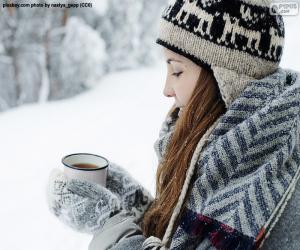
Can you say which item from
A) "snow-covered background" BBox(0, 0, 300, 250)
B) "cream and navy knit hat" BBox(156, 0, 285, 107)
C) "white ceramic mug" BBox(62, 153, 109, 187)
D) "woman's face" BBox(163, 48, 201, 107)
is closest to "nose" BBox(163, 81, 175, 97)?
"woman's face" BBox(163, 48, 201, 107)

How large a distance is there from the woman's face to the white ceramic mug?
326 mm

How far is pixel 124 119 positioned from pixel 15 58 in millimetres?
2459

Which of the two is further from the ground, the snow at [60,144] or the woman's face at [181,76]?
the woman's face at [181,76]

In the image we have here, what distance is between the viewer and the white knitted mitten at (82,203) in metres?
1.13

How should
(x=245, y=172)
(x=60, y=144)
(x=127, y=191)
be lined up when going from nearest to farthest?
1. (x=245, y=172)
2. (x=127, y=191)
3. (x=60, y=144)

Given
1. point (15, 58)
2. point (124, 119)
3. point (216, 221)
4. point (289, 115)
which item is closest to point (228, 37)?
point (289, 115)

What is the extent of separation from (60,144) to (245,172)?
130 inches

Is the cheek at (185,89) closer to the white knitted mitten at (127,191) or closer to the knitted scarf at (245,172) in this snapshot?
the knitted scarf at (245,172)

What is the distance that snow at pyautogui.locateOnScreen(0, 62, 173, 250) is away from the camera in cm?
247

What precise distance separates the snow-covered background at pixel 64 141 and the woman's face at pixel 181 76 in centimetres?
126

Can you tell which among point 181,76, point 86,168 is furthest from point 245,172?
point 86,168

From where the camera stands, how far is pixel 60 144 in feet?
13.2

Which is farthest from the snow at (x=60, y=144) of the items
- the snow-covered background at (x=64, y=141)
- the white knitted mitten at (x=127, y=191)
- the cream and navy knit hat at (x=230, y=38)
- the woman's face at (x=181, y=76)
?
the cream and navy knit hat at (x=230, y=38)

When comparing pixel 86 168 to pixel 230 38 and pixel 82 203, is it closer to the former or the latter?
pixel 82 203
